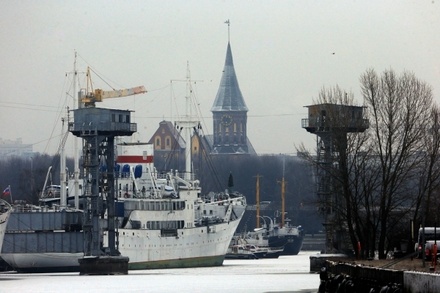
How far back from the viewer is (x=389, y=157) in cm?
10206

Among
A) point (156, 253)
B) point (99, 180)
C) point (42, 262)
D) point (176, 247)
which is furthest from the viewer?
point (176, 247)

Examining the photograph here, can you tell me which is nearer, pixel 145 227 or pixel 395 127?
pixel 395 127

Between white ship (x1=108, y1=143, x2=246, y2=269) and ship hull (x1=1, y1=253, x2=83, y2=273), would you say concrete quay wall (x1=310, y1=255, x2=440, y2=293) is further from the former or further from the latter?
white ship (x1=108, y1=143, x2=246, y2=269)

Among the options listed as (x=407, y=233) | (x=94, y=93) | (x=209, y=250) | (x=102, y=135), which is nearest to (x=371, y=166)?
(x=407, y=233)

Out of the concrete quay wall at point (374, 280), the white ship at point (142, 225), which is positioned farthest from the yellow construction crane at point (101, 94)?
the concrete quay wall at point (374, 280)

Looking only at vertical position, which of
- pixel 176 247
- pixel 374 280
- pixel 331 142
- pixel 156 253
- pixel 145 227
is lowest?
pixel 156 253

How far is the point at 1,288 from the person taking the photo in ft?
338

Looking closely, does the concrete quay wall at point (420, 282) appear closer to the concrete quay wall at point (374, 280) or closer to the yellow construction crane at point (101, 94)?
the concrete quay wall at point (374, 280)

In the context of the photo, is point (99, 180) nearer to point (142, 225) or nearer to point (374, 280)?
point (142, 225)

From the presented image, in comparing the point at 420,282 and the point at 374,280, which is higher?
the point at 420,282

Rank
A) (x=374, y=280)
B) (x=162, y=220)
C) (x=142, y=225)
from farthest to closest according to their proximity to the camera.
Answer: (x=162, y=220) < (x=142, y=225) < (x=374, y=280)

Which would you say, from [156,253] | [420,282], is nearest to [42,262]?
[156,253]

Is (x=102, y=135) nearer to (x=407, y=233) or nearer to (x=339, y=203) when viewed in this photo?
(x=339, y=203)

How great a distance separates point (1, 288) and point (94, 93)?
187 feet
